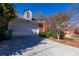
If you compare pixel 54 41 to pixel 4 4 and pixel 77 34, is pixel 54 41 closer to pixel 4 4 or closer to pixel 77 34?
pixel 77 34

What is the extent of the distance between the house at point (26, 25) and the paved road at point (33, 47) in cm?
15

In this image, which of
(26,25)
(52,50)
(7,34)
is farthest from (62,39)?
(7,34)

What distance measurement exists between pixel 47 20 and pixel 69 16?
1.69ft

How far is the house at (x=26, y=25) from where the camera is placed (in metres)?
5.12

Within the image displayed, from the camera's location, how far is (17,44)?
5.10 meters

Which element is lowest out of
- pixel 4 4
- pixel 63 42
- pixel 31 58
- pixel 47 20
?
pixel 31 58

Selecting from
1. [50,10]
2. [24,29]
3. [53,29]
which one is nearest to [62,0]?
[50,10]

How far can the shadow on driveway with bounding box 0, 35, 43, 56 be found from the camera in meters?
5.01

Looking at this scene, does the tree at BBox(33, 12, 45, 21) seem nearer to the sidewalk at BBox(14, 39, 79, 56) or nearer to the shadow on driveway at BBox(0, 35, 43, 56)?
the shadow on driveway at BBox(0, 35, 43, 56)

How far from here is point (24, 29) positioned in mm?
5227

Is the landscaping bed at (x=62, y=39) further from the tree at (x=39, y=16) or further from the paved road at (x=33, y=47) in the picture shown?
the tree at (x=39, y=16)

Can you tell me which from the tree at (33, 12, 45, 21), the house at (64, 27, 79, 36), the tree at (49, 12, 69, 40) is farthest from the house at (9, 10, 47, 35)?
the house at (64, 27, 79, 36)

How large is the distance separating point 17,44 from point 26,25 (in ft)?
1.62

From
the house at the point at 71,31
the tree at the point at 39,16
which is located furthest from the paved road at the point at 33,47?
the tree at the point at 39,16
